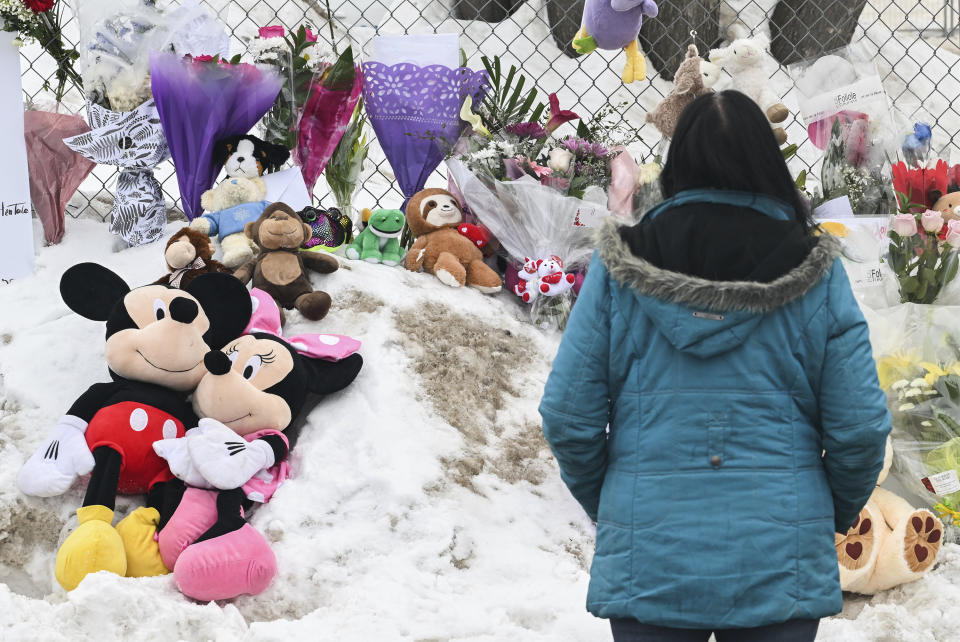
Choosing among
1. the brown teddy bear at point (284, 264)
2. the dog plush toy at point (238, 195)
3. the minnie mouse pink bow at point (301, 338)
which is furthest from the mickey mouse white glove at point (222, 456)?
the dog plush toy at point (238, 195)

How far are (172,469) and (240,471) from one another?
0.17m

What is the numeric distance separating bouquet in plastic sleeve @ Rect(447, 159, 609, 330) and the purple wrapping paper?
22cm

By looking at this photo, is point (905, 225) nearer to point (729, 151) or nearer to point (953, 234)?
point (953, 234)

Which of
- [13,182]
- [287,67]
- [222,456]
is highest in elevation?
[287,67]

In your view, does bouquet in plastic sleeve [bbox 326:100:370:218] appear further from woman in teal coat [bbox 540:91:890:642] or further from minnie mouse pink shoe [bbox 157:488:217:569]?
woman in teal coat [bbox 540:91:890:642]

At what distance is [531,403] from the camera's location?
3.18m

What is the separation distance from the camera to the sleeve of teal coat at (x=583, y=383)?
1.53m

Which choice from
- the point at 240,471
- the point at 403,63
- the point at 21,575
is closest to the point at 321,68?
the point at 403,63

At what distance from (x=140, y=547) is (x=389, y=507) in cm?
61

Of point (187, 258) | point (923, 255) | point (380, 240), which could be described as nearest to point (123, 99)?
point (187, 258)

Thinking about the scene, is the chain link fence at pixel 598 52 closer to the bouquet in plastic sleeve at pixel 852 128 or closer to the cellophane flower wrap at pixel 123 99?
the cellophane flower wrap at pixel 123 99

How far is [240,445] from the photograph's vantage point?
2535mm

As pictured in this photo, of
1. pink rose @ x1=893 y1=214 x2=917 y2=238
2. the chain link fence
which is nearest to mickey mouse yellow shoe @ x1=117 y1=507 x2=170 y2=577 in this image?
pink rose @ x1=893 y1=214 x2=917 y2=238

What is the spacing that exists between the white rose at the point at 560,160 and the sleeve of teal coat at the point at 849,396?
85.1 inches
